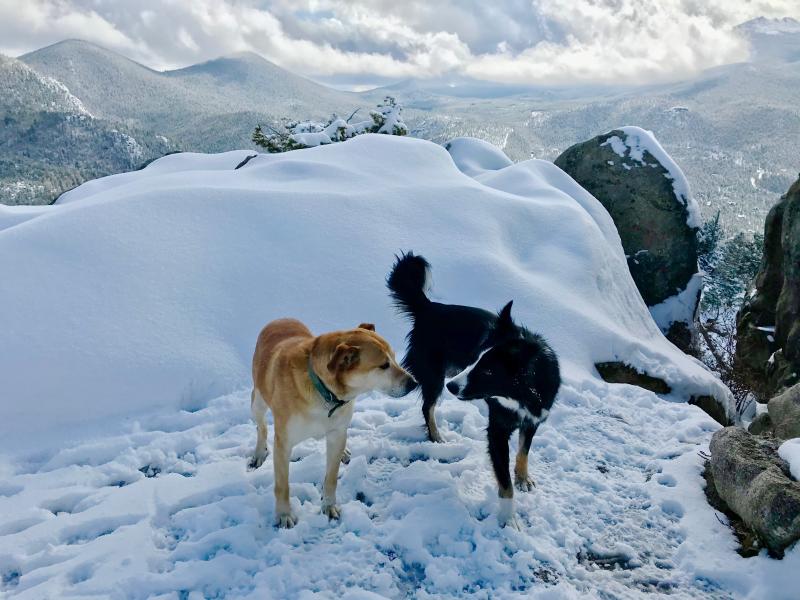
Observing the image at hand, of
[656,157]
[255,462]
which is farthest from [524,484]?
[656,157]

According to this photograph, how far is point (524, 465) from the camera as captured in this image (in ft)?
15.6

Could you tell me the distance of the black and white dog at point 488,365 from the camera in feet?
14.3

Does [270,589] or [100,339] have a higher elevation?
[100,339]

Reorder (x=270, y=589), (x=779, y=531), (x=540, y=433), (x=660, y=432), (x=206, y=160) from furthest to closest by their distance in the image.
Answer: (x=206, y=160) < (x=660, y=432) < (x=540, y=433) < (x=779, y=531) < (x=270, y=589)

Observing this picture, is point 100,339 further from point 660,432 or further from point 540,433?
point 660,432

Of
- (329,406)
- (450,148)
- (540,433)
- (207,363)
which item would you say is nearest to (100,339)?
(207,363)

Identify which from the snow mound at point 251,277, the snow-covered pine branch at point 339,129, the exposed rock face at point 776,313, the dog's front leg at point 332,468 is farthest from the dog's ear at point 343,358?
the snow-covered pine branch at point 339,129

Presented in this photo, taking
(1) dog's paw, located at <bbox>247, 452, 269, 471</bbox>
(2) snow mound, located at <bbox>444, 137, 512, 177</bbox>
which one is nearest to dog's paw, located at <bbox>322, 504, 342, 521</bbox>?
(1) dog's paw, located at <bbox>247, 452, 269, 471</bbox>

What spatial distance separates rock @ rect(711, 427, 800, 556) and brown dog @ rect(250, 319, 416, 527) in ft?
9.07

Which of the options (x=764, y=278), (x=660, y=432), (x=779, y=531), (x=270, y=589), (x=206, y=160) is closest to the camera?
(x=270, y=589)

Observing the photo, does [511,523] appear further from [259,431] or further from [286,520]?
[259,431]

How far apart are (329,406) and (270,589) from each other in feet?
4.05

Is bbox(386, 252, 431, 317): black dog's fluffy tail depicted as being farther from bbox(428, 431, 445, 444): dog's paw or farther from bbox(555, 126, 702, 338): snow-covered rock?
bbox(555, 126, 702, 338): snow-covered rock

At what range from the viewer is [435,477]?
4688 mm
